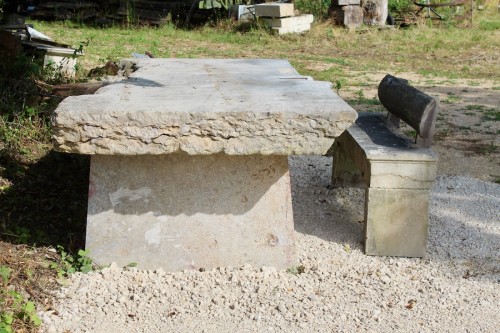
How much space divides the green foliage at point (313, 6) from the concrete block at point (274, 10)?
1198 mm

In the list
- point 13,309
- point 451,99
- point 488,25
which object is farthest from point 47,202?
point 488,25

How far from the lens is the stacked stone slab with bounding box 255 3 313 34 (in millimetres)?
13320

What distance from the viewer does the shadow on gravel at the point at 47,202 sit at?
4.12 m

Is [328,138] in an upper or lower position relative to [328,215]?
upper

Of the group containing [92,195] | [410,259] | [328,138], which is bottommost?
[410,259]

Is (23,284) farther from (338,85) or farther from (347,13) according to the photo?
(347,13)

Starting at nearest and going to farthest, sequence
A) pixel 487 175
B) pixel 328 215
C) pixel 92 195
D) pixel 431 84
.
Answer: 1. pixel 92 195
2. pixel 328 215
3. pixel 487 175
4. pixel 431 84

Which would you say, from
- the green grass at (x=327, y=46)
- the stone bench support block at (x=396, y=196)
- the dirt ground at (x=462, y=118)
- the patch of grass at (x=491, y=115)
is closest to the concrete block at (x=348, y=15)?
the green grass at (x=327, y=46)

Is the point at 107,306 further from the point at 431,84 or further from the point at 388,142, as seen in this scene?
the point at 431,84

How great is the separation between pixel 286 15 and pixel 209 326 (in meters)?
10.6

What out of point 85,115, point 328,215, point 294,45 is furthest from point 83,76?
point 294,45

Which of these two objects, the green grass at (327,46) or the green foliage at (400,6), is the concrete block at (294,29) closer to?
the green grass at (327,46)

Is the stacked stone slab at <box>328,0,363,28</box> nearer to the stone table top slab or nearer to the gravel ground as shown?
the gravel ground

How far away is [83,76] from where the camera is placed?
7.34m
